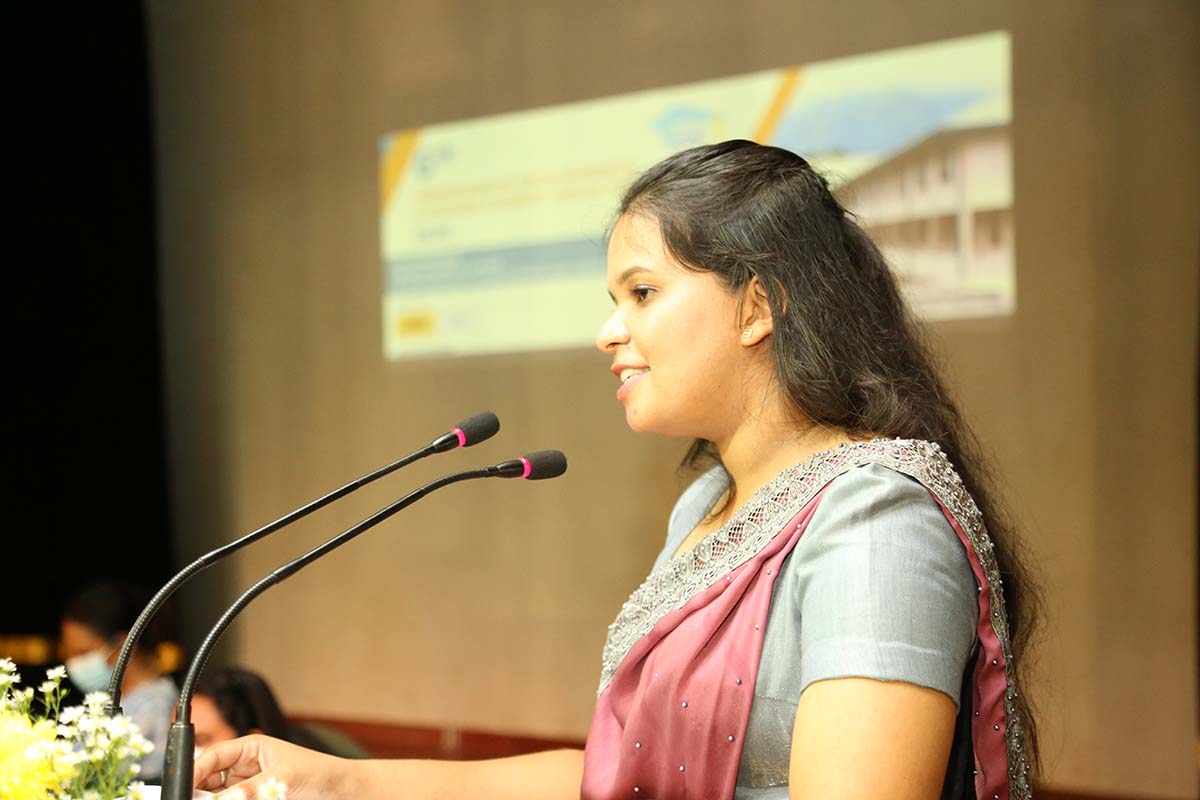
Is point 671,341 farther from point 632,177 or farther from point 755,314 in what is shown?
point 632,177

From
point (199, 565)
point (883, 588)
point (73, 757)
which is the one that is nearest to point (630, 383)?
point (883, 588)

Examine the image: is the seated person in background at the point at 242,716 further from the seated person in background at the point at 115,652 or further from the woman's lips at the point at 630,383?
the woman's lips at the point at 630,383

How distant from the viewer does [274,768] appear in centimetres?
137

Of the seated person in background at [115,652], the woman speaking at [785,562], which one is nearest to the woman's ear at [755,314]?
the woman speaking at [785,562]

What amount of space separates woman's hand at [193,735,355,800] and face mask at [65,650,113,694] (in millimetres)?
2098

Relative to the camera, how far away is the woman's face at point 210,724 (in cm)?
268

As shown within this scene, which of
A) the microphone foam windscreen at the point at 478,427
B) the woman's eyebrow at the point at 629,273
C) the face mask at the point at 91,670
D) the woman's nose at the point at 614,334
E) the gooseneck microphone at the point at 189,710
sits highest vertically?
the woman's eyebrow at the point at 629,273

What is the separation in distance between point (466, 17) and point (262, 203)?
1.38m

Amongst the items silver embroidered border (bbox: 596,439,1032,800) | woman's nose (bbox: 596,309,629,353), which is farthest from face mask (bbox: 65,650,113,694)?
woman's nose (bbox: 596,309,629,353)

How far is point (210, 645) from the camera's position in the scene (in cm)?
106

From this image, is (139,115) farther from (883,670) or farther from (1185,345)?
(883,670)

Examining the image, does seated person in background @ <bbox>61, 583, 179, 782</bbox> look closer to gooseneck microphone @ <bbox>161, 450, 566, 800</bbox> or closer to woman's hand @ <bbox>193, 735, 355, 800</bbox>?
woman's hand @ <bbox>193, 735, 355, 800</bbox>

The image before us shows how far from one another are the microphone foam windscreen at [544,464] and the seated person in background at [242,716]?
1.49 metres

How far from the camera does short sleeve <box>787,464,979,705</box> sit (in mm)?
1152
